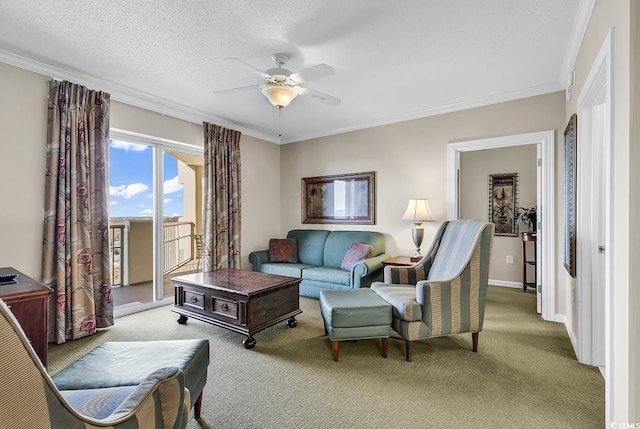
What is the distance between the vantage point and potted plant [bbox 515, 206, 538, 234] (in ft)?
14.3

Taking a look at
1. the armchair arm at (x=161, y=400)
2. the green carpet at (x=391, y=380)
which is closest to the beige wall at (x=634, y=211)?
the green carpet at (x=391, y=380)

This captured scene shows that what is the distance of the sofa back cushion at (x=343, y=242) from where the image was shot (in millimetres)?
4285

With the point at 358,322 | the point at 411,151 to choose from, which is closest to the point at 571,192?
the point at 411,151

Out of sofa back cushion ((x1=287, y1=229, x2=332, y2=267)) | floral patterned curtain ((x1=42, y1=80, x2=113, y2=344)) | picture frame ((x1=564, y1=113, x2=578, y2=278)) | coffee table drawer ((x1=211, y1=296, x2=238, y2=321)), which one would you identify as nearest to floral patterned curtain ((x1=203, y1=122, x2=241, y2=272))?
sofa back cushion ((x1=287, y1=229, x2=332, y2=267))

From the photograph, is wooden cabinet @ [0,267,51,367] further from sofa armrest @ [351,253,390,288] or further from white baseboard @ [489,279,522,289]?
white baseboard @ [489,279,522,289]

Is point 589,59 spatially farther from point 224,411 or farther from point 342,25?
point 224,411

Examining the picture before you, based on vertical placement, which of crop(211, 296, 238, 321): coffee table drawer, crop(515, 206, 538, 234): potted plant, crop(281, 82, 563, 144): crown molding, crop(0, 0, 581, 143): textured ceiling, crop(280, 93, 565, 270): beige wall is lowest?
crop(211, 296, 238, 321): coffee table drawer

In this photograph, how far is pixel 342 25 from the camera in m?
2.22

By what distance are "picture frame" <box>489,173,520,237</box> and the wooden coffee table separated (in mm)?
3596

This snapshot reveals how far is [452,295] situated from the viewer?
243cm

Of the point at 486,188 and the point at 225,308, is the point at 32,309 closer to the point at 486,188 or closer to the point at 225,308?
the point at 225,308

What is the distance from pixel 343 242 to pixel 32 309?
133 inches

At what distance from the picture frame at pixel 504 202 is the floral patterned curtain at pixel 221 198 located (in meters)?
4.02

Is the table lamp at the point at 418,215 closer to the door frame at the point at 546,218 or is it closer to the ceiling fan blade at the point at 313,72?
the door frame at the point at 546,218
